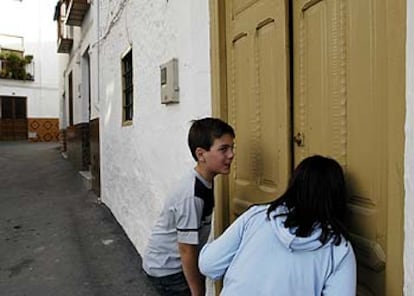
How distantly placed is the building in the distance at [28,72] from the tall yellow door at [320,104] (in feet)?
103

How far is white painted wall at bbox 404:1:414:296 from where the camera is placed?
1.51 metres

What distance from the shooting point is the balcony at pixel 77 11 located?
10945mm

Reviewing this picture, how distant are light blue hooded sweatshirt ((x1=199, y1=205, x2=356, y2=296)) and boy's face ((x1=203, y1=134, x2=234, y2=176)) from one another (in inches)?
23.3

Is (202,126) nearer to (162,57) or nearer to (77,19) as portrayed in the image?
(162,57)

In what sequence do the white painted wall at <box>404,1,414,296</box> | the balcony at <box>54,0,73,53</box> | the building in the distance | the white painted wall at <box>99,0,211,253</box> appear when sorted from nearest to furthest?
the white painted wall at <box>404,1,414,296</box>, the white painted wall at <box>99,0,211,253</box>, the balcony at <box>54,0,73,53</box>, the building in the distance

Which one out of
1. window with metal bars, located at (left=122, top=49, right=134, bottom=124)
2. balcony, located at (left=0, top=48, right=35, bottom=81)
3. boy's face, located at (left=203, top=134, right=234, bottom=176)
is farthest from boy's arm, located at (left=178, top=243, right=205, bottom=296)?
balcony, located at (left=0, top=48, right=35, bottom=81)

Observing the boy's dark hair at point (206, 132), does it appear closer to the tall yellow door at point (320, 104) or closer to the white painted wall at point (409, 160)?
the tall yellow door at point (320, 104)

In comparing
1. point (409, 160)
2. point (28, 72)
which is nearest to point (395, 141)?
point (409, 160)

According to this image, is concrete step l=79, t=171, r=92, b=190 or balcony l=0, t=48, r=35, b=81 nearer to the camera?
concrete step l=79, t=171, r=92, b=190

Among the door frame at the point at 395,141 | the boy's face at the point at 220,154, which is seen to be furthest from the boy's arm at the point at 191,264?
the door frame at the point at 395,141

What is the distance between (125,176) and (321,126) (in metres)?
4.78

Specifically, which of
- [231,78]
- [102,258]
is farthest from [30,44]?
[231,78]

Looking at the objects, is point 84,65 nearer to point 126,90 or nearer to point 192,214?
point 126,90

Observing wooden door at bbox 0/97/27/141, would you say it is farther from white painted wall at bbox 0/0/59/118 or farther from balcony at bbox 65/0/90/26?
balcony at bbox 65/0/90/26
